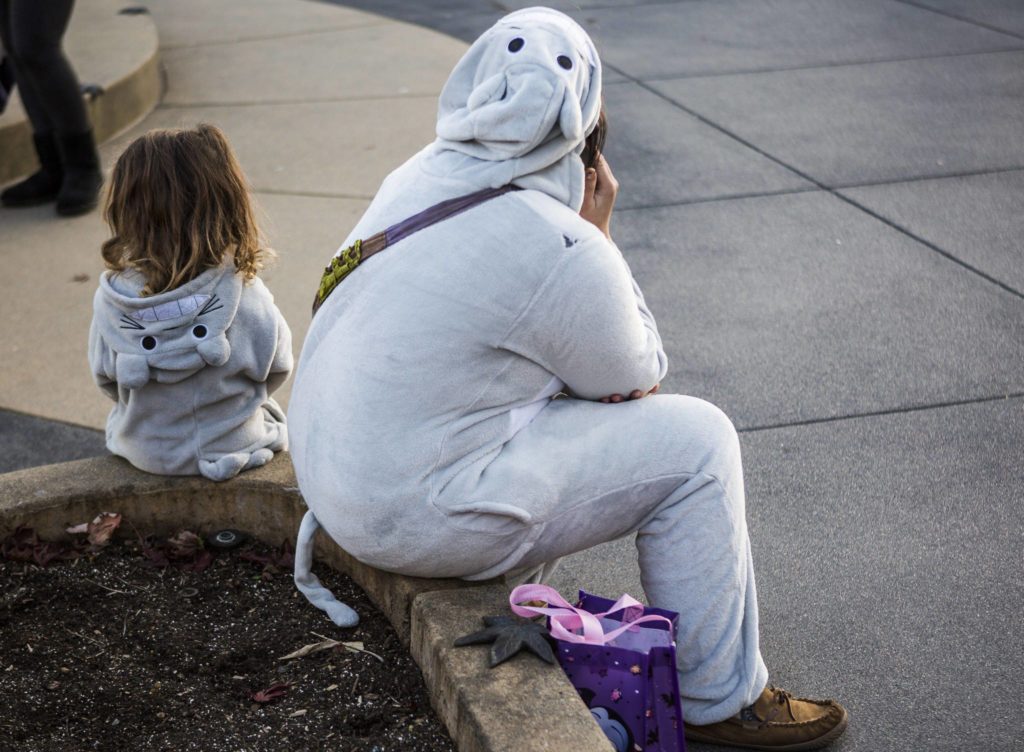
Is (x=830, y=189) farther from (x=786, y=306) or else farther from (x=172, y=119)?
(x=172, y=119)

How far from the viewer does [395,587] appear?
91.3 inches

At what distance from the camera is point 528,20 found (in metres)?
2.12

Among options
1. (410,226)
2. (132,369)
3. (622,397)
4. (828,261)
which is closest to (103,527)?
(132,369)

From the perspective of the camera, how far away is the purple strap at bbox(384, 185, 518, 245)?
2066mm

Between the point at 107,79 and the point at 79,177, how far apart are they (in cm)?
140

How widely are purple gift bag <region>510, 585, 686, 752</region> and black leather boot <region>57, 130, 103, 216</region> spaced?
A: 3982 millimetres

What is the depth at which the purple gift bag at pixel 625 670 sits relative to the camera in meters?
2.01

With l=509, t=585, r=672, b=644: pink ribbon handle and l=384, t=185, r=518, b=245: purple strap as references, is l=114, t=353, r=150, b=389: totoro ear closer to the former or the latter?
l=384, t=185, r=518, b=245: purple strap

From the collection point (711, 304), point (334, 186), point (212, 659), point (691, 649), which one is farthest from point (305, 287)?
point (691, 649)

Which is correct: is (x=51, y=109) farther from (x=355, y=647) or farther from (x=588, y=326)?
(x=588, y=326)

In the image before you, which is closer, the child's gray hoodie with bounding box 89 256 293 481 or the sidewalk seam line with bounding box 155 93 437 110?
the child's gray hoodie with bounding box 89 256 293 481

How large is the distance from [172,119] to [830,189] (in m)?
3.86

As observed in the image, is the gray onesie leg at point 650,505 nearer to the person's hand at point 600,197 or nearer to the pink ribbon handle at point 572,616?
the pink ribbon handle at point 572,616

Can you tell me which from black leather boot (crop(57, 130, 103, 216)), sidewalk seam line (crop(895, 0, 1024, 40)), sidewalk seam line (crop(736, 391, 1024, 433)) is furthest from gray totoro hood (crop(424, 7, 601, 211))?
sidewalk seam line (crop(895, 0, 1024, 40))
